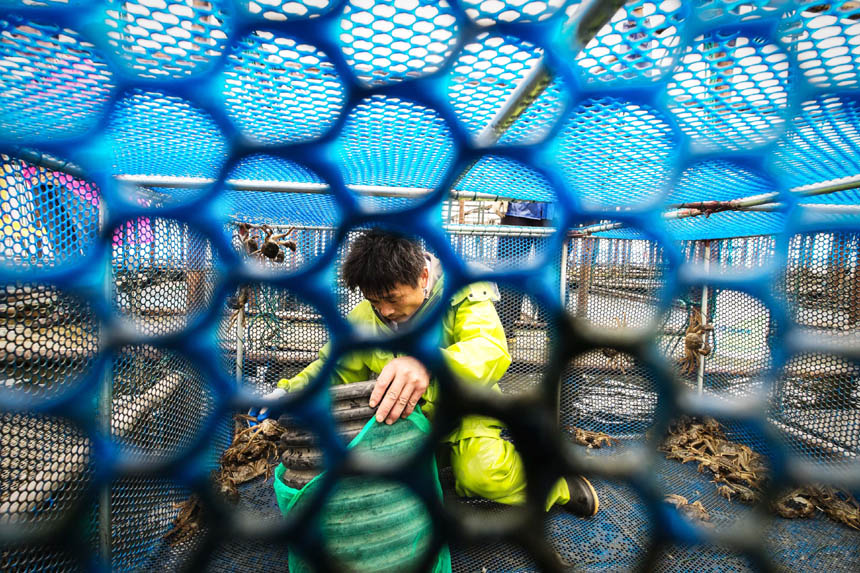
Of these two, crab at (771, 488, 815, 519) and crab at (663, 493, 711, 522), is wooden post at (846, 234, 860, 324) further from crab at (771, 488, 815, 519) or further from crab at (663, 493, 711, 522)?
crab at (663, 493, 711, 522)

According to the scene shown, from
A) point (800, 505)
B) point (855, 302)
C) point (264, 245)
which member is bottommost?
point (800, 505)

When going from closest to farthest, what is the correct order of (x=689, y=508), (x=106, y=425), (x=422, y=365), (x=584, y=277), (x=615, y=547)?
(x=422, y=365), (x=106, y=425), (x=615, y=547), (x=689, y=508), (x=584, y=277)

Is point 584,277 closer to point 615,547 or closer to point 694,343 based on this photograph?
point 694,343

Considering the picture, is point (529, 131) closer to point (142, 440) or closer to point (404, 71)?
point (404, 71)

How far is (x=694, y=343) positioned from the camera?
1.82 meters

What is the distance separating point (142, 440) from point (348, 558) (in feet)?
2.14

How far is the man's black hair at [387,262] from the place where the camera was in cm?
74

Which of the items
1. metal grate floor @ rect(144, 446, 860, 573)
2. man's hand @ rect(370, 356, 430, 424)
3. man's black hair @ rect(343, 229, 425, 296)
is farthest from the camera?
metal grate floor @ rect(144, 446, 860, 573)

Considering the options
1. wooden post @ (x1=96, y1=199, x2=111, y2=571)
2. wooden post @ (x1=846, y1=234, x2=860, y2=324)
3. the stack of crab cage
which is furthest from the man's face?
wooden post @ (x1=846, y1=234, x2=860, y2=324)

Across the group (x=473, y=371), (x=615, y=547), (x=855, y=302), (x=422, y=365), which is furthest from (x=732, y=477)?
(x=422, y=365)

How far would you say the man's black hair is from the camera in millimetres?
738

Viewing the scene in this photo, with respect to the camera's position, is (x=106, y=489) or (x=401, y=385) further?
(x=106, y=489)

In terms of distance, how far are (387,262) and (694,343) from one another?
72.1 inches

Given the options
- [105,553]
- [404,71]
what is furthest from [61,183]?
[105,553]
